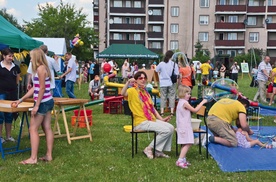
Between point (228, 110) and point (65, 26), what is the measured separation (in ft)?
118

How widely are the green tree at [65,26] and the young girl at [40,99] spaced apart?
34.4m

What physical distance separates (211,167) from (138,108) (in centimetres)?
146

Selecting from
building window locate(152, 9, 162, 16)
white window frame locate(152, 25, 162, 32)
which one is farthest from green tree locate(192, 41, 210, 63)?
building window locate(152, 9, 162, 16)

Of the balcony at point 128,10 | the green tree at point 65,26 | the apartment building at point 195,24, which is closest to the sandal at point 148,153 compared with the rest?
the green tree at point 65,26

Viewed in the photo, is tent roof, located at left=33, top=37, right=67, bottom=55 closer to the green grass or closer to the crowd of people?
the crowd of people

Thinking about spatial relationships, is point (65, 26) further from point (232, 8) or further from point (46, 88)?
point (46, 88)

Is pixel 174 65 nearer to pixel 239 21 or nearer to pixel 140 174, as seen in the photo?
pixel 140 174

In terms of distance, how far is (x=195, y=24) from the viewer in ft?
176

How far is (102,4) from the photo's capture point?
65.2 meters

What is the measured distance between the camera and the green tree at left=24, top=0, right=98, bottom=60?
40250mm

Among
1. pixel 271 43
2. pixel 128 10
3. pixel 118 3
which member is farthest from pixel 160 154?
pixel 118 3

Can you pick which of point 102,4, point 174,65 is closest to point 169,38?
point 102,4

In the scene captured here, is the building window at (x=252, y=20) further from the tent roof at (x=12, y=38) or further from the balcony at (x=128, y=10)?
the tent roof at (x=12, y=38)

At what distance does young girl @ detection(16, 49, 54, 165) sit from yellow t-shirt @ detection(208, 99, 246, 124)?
2.96 meters
